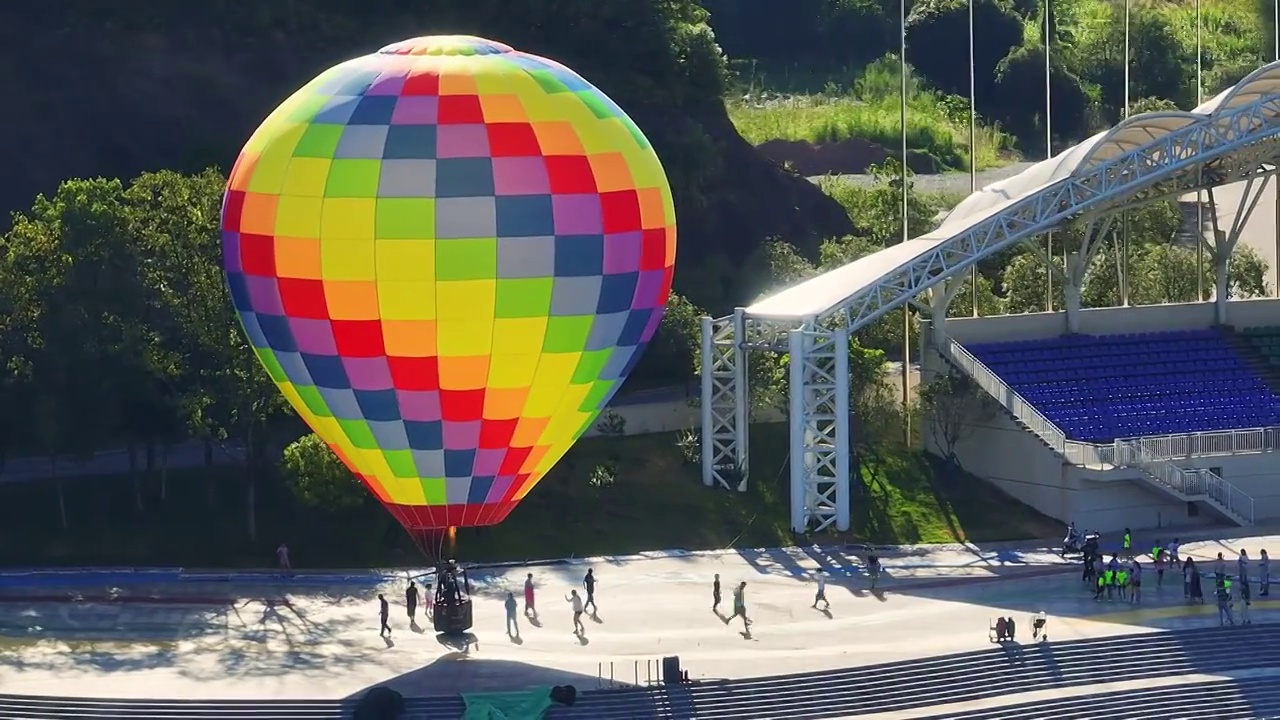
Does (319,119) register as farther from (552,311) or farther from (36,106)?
(36,106)

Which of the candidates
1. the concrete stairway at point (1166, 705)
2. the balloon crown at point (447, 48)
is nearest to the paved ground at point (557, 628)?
the concrete stairway at point (1166, 705)

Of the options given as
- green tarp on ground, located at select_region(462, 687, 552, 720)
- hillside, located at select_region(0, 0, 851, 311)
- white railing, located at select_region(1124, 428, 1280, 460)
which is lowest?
green tarp on ground, located at select_region(462, 687, 552, 720)

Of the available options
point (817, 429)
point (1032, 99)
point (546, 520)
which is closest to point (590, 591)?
point (546, 520)

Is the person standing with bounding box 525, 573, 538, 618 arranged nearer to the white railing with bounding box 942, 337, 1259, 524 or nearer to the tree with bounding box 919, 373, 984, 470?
the tree with bounding box 919, 373, 984, 470

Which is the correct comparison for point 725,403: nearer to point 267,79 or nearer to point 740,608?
point 740,608

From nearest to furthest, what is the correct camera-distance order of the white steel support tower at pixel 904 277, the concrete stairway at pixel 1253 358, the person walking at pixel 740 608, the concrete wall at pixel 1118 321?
1. the person walking at pixel 740 608
2. the white steel support tower at pixel 904 277
3. the concrete wall at pixel 1118 321
4. the concrete stairway at pixel 1253 358

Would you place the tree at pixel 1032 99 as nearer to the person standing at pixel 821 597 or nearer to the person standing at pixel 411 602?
the person standing at pixel 821 597

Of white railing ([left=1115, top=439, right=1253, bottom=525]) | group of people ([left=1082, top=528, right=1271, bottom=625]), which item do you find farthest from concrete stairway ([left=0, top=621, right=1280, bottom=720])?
white railing ([left=1115, top=439, right=1253, bottom=525])
